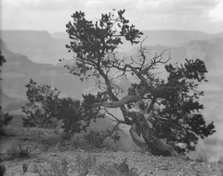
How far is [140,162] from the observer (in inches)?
546

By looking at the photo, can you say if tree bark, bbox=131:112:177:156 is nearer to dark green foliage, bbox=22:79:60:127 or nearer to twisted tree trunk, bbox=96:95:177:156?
twisted tree trunk, bbox=96:95:177:156

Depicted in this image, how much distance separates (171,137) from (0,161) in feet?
33.1

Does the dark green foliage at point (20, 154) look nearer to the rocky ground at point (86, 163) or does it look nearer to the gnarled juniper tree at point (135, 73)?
the rocky ground at point (86, 163)

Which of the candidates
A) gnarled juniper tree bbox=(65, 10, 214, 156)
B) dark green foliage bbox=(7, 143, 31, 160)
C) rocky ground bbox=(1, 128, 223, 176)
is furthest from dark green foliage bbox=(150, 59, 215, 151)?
dark green foliage bbox=(7, 143, 31, 160)

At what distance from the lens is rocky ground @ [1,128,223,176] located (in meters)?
11.0

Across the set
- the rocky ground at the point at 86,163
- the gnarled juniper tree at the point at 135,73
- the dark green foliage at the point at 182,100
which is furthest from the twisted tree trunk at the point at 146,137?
the rocky ground at the point at 86,163

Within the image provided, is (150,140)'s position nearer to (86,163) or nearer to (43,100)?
(86,163)

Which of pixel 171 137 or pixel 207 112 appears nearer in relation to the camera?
pixel 171 137

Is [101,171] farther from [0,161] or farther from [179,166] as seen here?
[0,161]

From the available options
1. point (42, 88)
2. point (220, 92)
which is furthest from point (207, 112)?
point (42, 88)

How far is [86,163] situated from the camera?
1076cm

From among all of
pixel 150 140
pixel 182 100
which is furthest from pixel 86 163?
pixel 182 100

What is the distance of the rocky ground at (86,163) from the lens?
11047 mm

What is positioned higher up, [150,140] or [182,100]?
[182,100]
